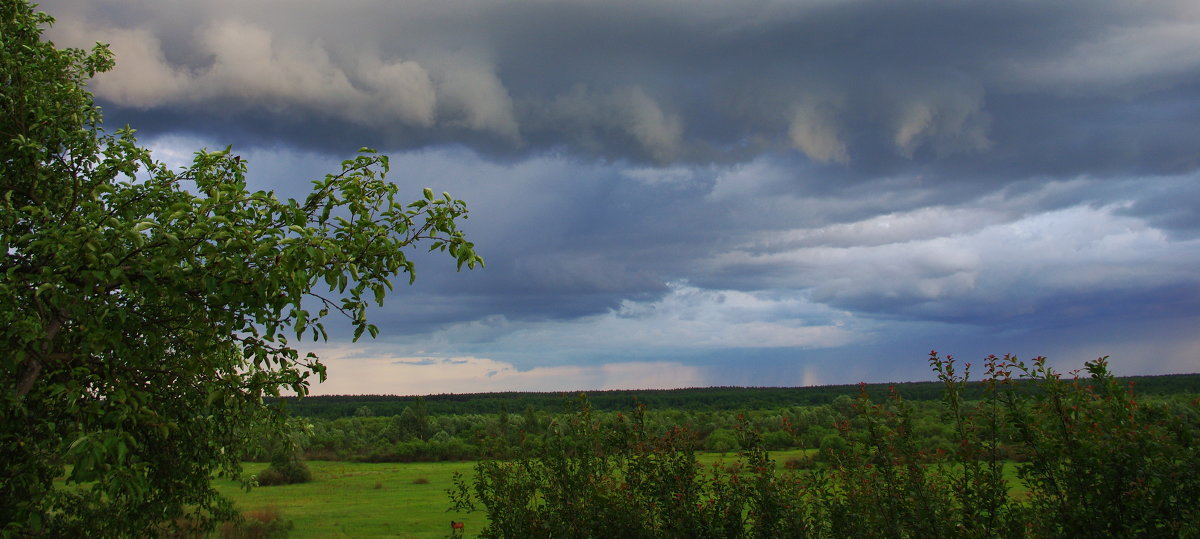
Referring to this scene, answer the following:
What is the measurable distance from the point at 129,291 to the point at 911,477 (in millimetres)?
10412

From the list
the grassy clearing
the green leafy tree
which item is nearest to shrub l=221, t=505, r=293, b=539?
the grassy clearing

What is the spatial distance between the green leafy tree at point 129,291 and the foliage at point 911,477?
636 cm

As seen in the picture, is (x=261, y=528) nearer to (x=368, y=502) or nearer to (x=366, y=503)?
(x=366, y=503)

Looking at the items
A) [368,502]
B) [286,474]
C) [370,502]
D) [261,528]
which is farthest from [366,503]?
[286,474]

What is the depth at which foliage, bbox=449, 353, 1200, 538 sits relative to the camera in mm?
7926

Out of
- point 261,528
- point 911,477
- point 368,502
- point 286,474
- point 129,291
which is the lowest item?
point 286,474

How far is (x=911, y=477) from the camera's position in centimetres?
1008

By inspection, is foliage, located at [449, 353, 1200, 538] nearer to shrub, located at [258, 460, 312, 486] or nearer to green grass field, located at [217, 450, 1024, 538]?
green grass field, located at [217, 450, 1024, 538]

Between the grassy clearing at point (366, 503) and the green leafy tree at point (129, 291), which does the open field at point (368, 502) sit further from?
the green leafy tree at point (129, 291)

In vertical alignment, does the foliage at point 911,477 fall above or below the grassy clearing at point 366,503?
above

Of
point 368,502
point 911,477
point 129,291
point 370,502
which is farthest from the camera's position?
point 368,502

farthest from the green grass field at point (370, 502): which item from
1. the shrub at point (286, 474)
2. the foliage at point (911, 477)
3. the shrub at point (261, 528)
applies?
the foliage at point (911, 477)

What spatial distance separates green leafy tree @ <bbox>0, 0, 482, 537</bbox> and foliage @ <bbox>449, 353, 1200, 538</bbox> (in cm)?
636

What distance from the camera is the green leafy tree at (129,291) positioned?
24.4 ft
